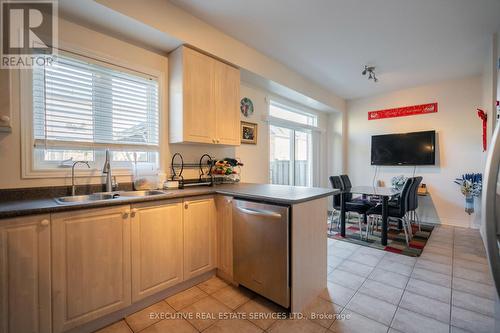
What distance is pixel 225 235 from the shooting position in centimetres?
214

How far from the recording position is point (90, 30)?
77.9 inches

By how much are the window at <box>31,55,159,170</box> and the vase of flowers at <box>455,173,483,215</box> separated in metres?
4.67

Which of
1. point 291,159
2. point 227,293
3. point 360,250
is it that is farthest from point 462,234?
point 227,293

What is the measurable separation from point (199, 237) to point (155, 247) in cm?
41

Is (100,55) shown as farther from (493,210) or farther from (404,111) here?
(404,111)

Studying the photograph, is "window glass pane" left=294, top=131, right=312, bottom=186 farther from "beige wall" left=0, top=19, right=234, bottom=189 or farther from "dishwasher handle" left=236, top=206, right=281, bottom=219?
"dishwasher handle" left=236, top=206, right=281, bottom=219

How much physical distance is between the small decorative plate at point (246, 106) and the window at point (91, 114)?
126 cm

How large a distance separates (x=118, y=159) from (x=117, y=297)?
48.3 inches

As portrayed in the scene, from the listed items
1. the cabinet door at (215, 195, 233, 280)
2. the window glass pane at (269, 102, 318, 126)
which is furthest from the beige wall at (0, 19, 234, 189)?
the window glass pane at (269, 102, 318, 126)

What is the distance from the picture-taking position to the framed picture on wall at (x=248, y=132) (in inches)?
131

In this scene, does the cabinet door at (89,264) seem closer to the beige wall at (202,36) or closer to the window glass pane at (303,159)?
the beige wall at (202,36)

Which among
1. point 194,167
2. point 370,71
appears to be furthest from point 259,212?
point 370,71

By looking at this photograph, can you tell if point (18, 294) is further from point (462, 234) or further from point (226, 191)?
point (462, 234)

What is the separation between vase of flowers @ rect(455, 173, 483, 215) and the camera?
3534 mm
